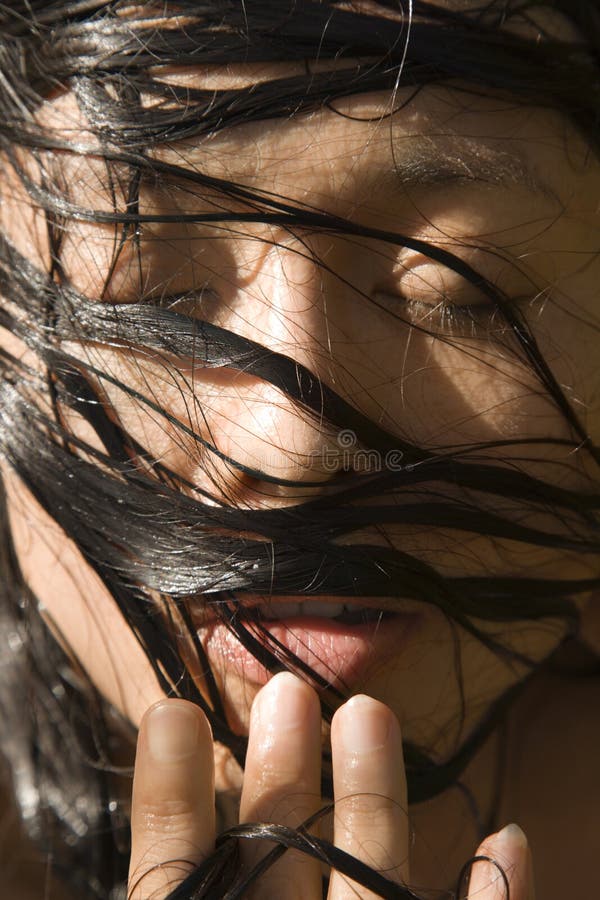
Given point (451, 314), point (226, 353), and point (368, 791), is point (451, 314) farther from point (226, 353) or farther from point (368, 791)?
point (368, 791)

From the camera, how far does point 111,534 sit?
1049mm

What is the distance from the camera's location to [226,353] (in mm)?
970

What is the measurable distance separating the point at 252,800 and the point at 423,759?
298 mm

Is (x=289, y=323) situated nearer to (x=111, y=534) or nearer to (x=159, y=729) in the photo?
(x=111, y=534)

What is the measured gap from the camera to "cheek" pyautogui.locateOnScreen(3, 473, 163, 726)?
1140mm

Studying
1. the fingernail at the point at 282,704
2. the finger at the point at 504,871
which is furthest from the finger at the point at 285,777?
the finger at the point at 504,871

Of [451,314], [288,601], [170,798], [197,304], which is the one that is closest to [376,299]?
[451,314]

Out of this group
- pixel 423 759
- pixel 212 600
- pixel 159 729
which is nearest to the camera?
pixel 159 729

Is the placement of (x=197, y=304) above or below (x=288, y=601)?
above

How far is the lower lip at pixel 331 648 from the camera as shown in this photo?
1035 millimetres

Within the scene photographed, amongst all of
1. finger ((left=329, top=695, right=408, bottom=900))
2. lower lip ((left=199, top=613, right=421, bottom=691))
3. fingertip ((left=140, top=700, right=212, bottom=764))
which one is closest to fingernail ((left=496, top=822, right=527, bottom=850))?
finger ((left=329, top=695, right=408, bottom=900))

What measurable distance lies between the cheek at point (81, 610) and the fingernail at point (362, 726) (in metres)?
0.31

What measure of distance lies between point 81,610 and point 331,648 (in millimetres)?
356

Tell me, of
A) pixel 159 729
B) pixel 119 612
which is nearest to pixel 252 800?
pixel 159 729
